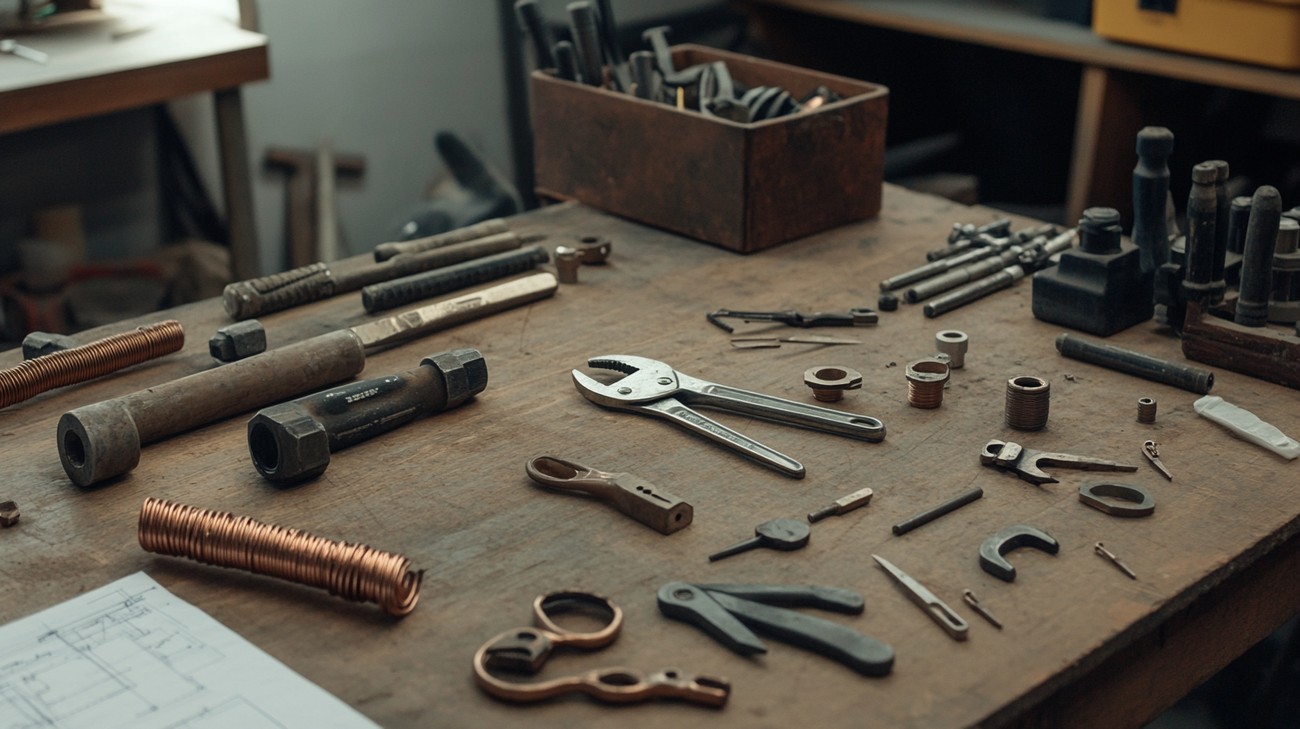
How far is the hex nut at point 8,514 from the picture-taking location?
1211 millimetres

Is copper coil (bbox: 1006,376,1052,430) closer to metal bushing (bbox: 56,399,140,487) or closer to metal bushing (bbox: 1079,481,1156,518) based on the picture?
metal bushing (bbox: 1079,481,1156,518)

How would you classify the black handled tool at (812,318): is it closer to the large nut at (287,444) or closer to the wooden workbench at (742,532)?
the wooden workbench at (742,532)

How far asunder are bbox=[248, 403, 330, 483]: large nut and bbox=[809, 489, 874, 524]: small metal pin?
1.61ft

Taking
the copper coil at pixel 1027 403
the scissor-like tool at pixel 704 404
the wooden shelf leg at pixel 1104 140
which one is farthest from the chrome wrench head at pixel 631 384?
the wooden shelf leg at pixel 1104 140

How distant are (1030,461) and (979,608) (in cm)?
28

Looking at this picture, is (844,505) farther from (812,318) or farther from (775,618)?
(812,318)

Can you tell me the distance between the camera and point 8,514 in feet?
3.98

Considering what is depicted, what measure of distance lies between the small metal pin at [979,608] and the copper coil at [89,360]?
1005mm

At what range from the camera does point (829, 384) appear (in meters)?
1.43

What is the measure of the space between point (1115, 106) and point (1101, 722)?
210 centimetres

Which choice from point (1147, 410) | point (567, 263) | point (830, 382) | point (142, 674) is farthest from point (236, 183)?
point (1147, 410)

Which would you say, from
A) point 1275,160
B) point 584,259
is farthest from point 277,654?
point 1275,160

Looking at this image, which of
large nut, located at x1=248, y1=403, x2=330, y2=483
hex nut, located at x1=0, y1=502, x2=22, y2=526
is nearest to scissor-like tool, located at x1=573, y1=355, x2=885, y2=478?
large nut, located at x1=248, y1=403, x2=330, y2=483

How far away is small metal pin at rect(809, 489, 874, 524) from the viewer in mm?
1210
